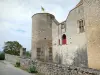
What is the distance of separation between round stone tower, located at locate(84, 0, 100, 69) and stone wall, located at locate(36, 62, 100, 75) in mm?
1180

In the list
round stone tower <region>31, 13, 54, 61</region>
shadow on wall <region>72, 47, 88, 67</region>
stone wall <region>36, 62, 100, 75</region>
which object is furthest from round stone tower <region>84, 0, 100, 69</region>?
round stone tower <region>31, 13, 54, 61</region>

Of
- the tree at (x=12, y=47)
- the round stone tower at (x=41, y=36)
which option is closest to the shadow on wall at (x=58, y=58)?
the round stone tower at (x=41, y=36)

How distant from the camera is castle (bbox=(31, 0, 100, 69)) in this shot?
38.7 ft

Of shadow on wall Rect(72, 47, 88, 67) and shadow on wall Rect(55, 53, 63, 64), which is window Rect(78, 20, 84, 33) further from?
shadow on wall Rect(55, 53, 63, 64)

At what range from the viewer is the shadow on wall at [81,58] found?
1579 centimetres

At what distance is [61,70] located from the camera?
13453 mm

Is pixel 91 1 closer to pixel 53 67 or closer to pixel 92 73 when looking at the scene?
pixel 92 73

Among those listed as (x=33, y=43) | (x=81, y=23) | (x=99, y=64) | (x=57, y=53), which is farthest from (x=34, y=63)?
(x=99, y=64)

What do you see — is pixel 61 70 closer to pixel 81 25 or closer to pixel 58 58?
pixel 81 25

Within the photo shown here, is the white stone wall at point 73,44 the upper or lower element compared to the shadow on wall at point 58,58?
upper

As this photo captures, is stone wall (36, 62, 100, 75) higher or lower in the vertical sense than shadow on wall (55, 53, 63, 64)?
lower

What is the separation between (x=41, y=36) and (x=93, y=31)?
12416mm

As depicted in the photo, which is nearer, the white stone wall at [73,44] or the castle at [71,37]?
the castle at [71,37]

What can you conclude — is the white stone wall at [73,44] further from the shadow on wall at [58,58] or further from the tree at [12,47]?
the tree at [12,47]
